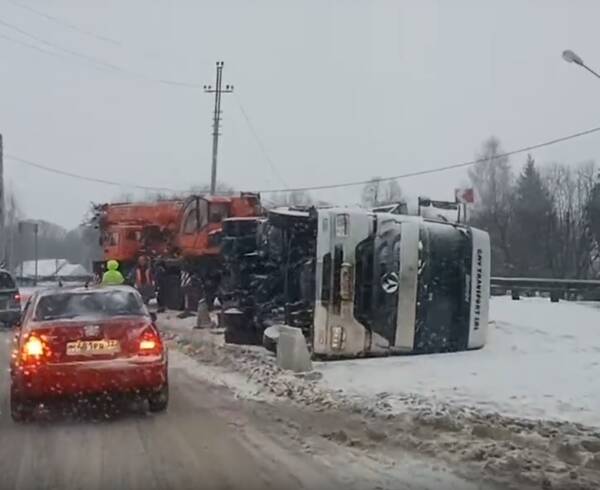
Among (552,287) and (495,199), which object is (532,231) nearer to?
(495,199)

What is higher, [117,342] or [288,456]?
[117,342]

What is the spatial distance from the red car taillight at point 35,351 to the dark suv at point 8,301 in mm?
14228

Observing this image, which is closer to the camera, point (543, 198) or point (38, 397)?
point (38, 397)

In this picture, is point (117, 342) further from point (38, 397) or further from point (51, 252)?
point (51, 252)

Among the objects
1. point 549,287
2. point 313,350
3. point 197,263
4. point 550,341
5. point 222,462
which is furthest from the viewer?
point 549,287

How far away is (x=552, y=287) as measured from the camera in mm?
29781

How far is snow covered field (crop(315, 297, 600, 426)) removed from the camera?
10.2 m

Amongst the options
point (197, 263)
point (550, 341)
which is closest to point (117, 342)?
point (550, 341)

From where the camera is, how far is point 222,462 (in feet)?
25.1

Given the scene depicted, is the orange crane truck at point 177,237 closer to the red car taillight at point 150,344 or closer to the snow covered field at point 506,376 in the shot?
the snow covered field at point 506,376

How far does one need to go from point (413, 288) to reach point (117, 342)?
19.2ft

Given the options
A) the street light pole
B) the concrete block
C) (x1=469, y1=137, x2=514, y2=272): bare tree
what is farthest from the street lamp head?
(x1=469, y1=137, x2=514, y2=272): bare tree

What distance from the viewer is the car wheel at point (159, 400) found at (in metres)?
9.95

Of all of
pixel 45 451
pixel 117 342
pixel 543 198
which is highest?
pixel 543 198
